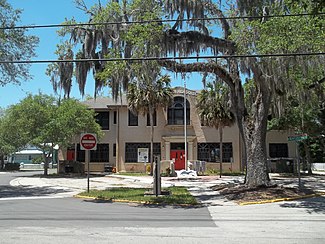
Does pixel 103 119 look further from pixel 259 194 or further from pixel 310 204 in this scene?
pixel 310 204

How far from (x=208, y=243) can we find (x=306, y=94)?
14.3m

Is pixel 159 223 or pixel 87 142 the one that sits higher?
pixel 87 142

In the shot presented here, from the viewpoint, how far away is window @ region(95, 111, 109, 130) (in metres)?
38.4

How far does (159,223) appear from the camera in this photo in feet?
33.1

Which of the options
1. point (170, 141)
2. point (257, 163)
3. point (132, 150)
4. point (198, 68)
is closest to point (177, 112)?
point (170, 141)

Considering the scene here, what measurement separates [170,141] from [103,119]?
766 cm

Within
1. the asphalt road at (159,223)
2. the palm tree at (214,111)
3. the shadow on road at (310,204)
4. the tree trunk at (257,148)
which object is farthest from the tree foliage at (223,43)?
the palm tree at (214,111)

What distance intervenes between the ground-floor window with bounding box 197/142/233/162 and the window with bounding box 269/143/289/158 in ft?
15.0

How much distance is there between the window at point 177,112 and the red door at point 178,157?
111 inches

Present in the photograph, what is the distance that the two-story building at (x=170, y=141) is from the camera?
118 ft

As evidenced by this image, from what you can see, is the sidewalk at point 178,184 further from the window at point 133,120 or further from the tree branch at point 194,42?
the window at point 133,120

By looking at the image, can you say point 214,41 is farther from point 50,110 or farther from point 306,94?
point 50,110

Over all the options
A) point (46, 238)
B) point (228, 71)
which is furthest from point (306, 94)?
point (46, 238)

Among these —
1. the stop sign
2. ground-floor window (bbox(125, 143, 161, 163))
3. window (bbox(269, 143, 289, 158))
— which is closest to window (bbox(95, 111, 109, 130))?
ground-floor window (bbox(125, 143, 161, 163))
